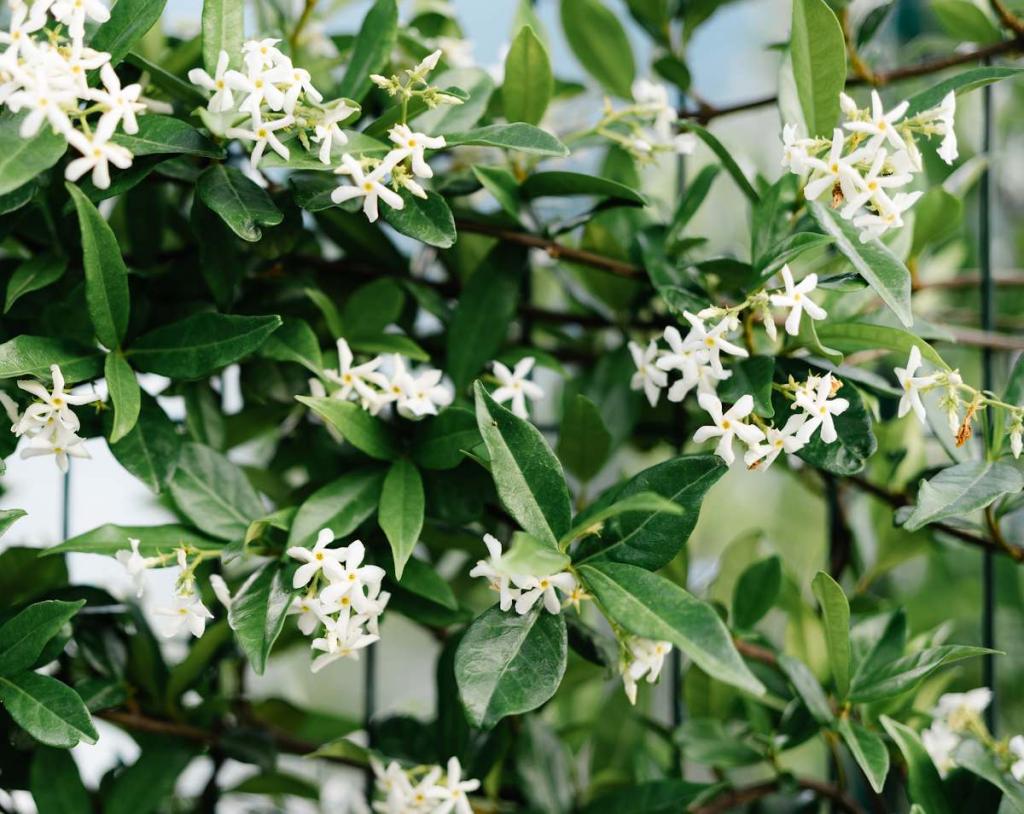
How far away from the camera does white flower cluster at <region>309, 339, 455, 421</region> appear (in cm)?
76

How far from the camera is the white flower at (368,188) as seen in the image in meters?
0.67

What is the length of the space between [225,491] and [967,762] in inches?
24.2

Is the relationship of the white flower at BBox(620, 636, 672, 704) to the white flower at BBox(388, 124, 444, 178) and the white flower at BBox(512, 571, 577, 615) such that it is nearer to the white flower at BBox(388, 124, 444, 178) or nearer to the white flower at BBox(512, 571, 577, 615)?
the white flower at BBox(512, 571, 577, 615)

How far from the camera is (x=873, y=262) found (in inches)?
26.6

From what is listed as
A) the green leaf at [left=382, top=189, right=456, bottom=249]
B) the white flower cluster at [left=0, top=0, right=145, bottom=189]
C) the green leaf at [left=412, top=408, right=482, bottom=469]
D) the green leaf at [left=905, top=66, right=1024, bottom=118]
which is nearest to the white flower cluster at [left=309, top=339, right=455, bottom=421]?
the green leaf at [left=412, top=408, right=482, bottom=469]

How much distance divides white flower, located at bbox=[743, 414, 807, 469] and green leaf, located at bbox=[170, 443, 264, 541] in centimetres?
39

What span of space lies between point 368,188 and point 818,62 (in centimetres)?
36

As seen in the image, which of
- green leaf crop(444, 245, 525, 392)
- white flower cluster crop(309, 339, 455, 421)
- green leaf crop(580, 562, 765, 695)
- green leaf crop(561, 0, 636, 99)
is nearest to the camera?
green leaf crop(580, 562, 765, 695)

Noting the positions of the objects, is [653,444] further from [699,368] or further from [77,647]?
[77,647]

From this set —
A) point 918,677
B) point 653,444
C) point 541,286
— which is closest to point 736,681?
point 918,677

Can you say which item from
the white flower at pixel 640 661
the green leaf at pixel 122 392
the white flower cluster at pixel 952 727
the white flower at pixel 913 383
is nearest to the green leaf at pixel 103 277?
the green leaf at pixel 122 392

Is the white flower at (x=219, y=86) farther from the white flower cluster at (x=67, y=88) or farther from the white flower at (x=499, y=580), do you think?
the white flower at (x=499, y=580)

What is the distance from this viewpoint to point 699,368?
0.71 m

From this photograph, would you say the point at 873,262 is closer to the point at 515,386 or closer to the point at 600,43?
the point at 515,386
